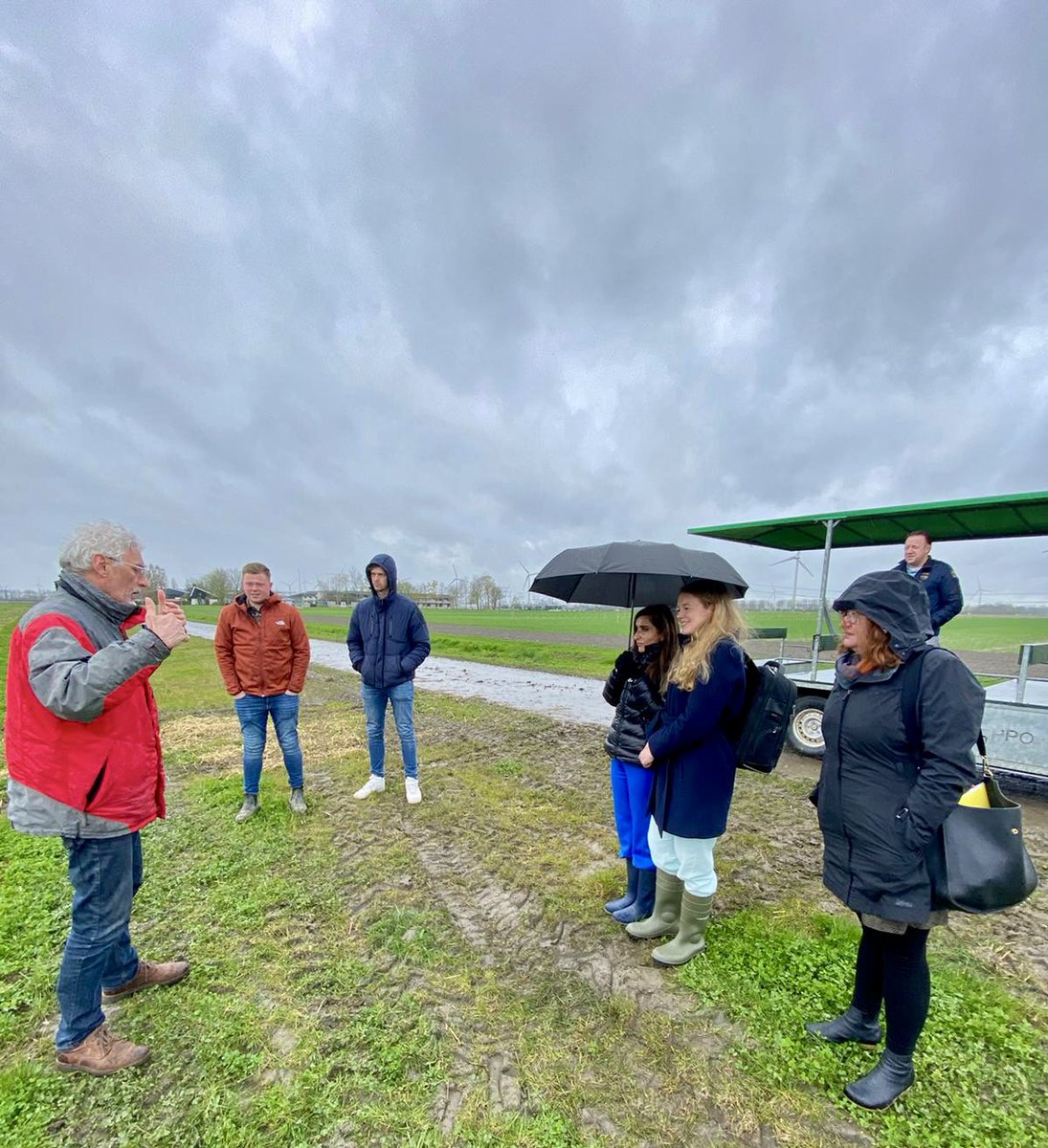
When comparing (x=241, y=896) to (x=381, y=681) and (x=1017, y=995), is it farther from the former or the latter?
(x=1017, y=995)

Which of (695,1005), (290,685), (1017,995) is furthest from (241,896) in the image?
(1017,995)

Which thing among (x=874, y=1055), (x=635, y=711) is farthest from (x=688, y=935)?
(x=635, y=711)

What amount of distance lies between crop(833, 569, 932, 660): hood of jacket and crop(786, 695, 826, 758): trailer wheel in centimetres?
555

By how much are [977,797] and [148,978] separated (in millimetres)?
3793

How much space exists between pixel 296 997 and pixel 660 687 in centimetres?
239

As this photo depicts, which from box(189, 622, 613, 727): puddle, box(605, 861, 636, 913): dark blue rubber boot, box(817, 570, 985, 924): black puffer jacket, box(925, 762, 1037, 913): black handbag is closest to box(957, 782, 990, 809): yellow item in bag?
box(925, 762, 1037, 913): black handbag

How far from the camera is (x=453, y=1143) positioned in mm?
1929

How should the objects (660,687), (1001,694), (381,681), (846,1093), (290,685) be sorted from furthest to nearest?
(1001,694) < (381,681) < (290,685) < (660,687) < (846,1093)

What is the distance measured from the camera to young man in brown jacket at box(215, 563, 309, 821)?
4.64 m

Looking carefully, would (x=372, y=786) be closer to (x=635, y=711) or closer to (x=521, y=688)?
(x=635, y=711)

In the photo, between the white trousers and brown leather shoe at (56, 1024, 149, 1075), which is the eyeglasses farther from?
the white trousers

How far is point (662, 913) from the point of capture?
10.2 ft

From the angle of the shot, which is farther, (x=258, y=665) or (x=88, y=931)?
(x=258, y=665)

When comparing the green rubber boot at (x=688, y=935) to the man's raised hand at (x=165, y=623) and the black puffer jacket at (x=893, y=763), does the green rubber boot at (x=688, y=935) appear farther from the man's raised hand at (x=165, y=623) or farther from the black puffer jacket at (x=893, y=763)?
the man's raised hand at (x=165, y=623)
